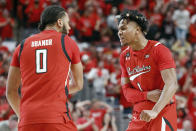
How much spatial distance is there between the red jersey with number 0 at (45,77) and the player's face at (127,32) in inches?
31.7

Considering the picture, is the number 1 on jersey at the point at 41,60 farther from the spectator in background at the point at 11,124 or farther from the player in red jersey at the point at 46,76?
the spectator in background at the point at 11,124

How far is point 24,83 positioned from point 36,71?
0.57 feet

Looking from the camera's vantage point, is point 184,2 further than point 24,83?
Yes

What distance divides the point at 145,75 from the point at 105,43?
859 cm

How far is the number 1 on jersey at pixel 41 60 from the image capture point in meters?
3.51

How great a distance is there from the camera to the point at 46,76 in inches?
137

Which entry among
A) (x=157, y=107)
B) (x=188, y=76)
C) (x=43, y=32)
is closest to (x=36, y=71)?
(x=43, y=32)

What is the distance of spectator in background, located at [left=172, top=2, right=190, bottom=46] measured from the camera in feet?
44.5

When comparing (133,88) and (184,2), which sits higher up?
(184,2)

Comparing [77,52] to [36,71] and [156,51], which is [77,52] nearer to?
[36,71]

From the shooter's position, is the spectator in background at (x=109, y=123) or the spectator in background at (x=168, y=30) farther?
the spectator in background at (x=168, y=30)

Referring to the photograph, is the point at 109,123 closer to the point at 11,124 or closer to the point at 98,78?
the point at 98,78

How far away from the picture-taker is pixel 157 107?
3750 millimetres

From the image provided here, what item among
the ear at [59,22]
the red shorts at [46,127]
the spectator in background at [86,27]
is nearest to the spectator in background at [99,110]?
the spectator in background at [86,27]
